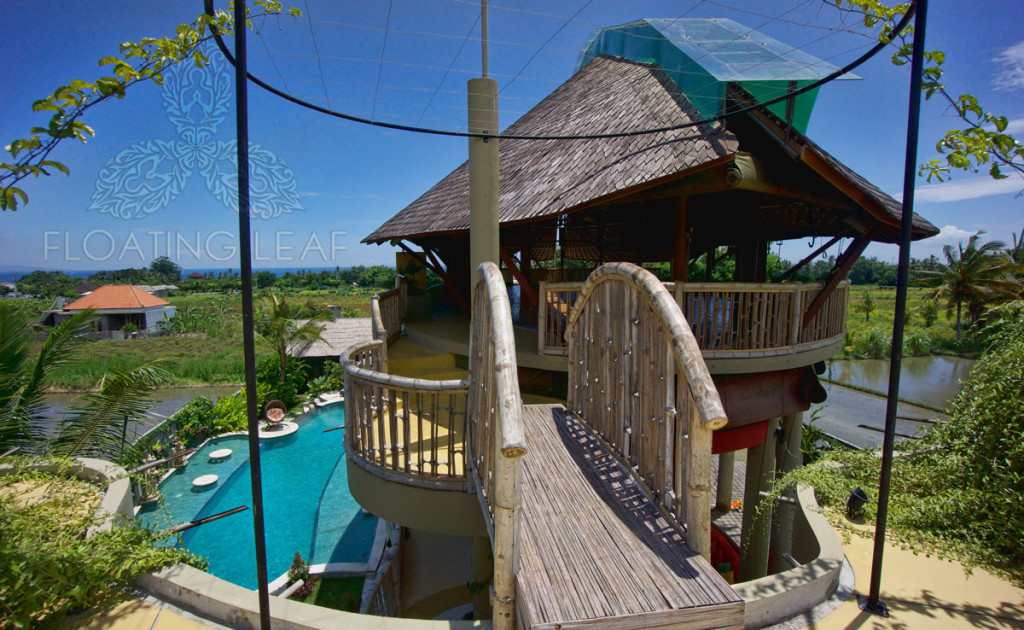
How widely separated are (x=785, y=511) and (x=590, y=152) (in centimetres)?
665

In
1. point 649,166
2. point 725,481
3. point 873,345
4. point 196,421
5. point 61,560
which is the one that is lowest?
point 196,421

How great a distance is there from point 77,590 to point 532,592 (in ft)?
8.98

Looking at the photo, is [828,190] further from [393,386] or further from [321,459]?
[321,459]

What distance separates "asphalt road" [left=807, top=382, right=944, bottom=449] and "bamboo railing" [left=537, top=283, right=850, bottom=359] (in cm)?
1323

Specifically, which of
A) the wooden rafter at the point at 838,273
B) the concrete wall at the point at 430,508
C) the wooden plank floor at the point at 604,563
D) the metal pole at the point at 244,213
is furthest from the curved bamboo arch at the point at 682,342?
the wooden rafter at the point at 838,273

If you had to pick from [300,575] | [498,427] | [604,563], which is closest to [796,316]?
[604,563]

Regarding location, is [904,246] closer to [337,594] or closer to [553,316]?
[553,316]

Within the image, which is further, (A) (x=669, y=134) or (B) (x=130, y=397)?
(A) (x=669, y=134)

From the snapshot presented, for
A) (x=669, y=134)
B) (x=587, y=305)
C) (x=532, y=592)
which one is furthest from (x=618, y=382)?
(x=669, y=134)

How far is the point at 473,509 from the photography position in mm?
4363

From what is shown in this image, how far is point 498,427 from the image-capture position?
231 centimetres

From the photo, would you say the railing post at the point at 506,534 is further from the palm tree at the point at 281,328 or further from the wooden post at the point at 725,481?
the palm tree at the point at 281,328

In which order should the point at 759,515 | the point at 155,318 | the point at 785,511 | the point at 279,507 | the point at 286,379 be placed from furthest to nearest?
the point at 155,318
the point at 286,379
the point at 279,507
the point at 759,515
the point at 785,511

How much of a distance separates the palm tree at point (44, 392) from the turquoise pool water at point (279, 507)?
3956mm
